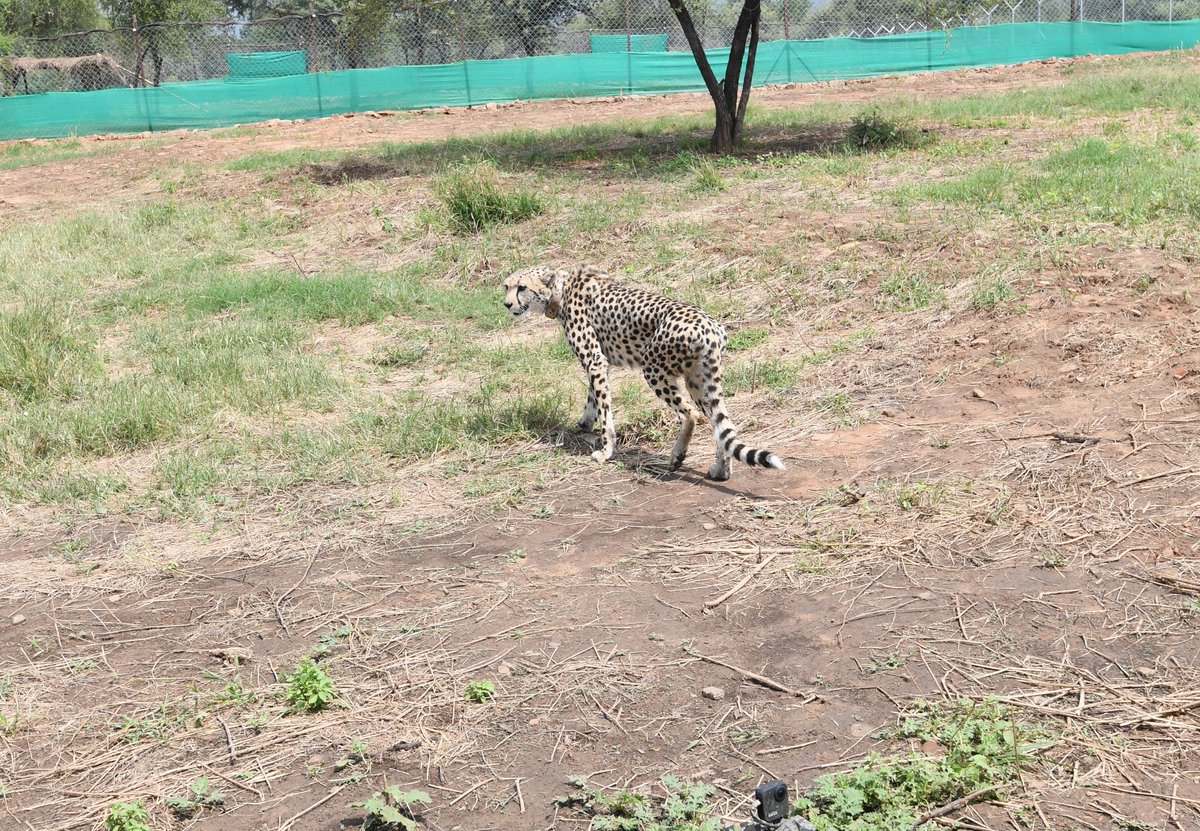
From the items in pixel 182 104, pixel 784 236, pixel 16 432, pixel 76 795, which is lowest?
pixel 76 795

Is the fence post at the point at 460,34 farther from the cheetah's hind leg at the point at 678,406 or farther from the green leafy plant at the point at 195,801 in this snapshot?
the green leafy plant at the point at 195,801

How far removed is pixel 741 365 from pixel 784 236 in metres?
2.67

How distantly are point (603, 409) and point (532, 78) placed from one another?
66.3ft

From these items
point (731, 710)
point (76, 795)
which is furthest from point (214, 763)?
point (731, 710)

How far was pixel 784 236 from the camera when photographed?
34.2ft

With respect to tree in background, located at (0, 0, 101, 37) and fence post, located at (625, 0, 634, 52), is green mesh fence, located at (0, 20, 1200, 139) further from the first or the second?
tree in background, located at (0, 0, 101, 37)

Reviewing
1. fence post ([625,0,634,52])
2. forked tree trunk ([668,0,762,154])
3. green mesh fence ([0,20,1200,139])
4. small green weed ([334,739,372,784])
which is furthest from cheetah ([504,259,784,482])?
fence post ([625,0,634,52])

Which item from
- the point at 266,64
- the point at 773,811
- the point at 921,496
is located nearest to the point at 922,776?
the point at 773,811

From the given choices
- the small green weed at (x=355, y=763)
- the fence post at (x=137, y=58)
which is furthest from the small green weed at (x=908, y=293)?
the fence post at (x=137, y=58)

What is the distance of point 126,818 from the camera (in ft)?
12.5

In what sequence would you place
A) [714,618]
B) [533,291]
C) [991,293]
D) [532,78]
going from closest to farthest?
[714,618], [533,291], [991,293], [532,78]

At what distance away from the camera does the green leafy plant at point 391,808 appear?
366 cm

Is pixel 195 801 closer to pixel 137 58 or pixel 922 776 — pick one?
pixel 922 776

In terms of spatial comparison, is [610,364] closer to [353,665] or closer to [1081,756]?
[353,665]
